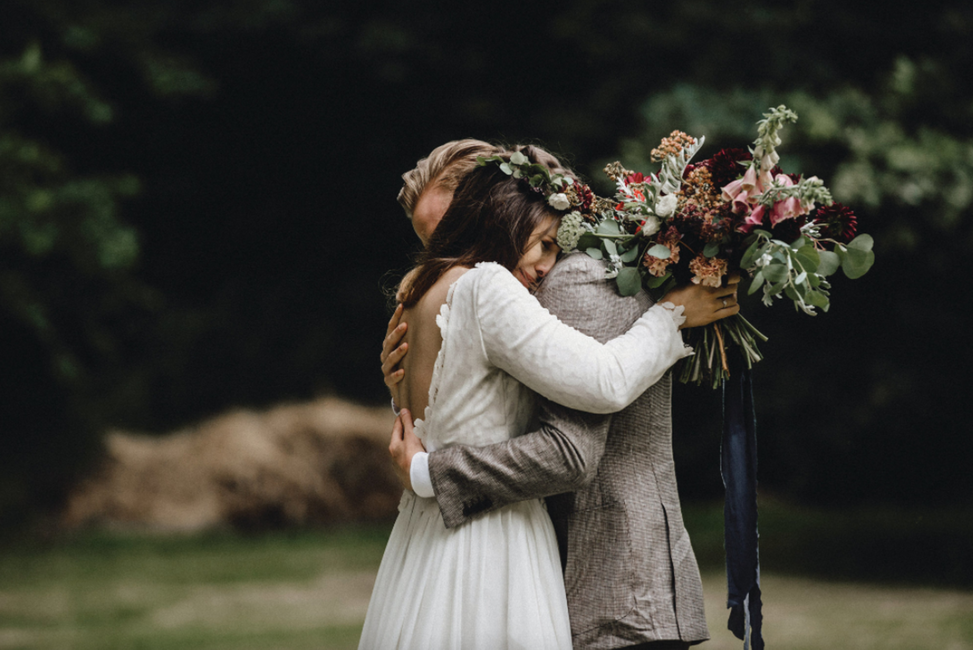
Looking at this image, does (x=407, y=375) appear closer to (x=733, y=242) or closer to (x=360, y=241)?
(x=733, y=242)

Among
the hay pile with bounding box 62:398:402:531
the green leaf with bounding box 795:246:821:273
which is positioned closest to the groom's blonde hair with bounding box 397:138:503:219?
the green leaf with bounding box 795:246:821:273

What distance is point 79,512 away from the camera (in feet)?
38.7

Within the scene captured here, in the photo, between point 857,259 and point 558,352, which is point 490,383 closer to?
point 558,352

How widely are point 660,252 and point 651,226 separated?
0.08 m

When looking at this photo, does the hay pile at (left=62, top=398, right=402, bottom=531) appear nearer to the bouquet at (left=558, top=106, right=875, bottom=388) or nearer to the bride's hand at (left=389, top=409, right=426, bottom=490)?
the bride's hand at (left=389, top=409, right=426, bottom=490)

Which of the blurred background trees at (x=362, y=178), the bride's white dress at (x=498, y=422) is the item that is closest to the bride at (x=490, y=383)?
the bride's white dress at (x=498, y=422)

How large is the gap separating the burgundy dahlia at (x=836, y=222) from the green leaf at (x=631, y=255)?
1.52 feet

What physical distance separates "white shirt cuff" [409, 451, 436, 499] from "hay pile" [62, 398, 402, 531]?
29.7ft

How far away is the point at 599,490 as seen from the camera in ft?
7.80

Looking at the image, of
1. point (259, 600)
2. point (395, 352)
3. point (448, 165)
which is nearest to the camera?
point (395, 352)

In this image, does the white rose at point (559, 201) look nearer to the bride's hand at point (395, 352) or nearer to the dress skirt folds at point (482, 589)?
the bride's hand at point (395, 352)

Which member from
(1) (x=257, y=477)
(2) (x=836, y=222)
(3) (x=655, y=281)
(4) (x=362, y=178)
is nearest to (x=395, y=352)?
(3) (x=655, y=281)

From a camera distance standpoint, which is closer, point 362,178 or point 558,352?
point 558,352

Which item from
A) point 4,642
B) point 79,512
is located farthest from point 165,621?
point 79,512
